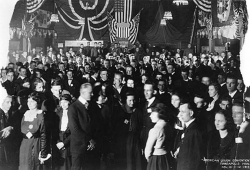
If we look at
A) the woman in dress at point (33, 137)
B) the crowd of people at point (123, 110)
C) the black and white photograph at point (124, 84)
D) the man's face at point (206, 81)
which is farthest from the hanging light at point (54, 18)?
the man's face at point (206, 81)

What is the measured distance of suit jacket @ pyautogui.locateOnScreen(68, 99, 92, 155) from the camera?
10.7ft

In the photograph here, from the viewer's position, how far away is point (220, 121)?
3.56m

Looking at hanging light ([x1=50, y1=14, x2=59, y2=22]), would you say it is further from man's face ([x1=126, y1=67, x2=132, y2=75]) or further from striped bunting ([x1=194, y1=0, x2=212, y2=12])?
striped bunting ([x1=194, y1=0, x2=212, y2=12])

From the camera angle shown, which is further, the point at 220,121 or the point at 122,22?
the point at 122,22

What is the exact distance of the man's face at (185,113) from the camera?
3324 mm

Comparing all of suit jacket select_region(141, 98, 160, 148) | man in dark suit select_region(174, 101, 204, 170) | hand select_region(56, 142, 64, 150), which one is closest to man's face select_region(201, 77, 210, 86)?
man in dark suit select_region(174, 101, 204, 170)

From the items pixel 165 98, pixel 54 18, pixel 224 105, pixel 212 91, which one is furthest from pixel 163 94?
pixel 54 18

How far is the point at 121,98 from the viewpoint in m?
3.82

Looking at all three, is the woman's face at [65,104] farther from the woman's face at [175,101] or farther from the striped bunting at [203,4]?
the striped bunting at [203,4]

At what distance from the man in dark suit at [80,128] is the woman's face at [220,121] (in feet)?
5.03

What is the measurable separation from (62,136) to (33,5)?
190cm

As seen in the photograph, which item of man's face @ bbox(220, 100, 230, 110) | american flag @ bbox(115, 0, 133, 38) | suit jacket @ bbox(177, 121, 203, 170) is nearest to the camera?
suit jacket @ bbox(177, 121, 203, 170)

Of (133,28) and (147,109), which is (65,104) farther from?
(133,28)

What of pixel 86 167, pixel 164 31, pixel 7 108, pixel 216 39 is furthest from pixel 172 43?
pixel 7 108
